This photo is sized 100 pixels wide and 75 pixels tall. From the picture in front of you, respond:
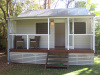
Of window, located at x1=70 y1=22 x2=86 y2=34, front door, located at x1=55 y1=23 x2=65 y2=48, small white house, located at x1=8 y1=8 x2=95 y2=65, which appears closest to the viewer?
small white house, located at x1=8 y1=8 x2=95 y2=65

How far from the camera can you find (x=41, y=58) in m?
7.19

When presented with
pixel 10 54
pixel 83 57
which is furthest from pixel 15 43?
pixel 83 57

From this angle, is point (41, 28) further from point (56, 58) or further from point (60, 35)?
point (60, 35)

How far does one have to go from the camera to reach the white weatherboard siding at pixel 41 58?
22.7 ft

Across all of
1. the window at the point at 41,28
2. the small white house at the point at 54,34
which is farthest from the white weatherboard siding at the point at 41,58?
the window at the point at 41,28

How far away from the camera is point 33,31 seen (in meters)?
8.73

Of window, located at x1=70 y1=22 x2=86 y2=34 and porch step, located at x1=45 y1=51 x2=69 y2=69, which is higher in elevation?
window, located at x1=70 y1=22 x2=86 y2=34

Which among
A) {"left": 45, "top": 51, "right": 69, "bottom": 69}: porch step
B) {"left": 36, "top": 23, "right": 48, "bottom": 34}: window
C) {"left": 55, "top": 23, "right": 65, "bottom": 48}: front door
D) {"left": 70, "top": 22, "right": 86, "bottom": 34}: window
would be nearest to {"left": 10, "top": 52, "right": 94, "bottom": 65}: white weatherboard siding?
{"left": 45, "top": 51, "right": 69, "bottom": 69}: porch step

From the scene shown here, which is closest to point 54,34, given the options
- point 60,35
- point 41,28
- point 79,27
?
point 41,28

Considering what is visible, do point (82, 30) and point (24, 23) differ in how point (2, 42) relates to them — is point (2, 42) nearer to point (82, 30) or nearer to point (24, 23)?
point (24, 23)

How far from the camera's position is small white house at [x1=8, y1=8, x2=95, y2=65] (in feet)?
22.7

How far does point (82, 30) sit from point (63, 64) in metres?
2.97

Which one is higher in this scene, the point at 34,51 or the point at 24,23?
the point at 24,23

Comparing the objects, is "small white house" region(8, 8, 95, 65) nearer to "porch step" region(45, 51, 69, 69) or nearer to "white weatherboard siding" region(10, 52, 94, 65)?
"white weatherboard siding" region(10, 52, 94, 65)
